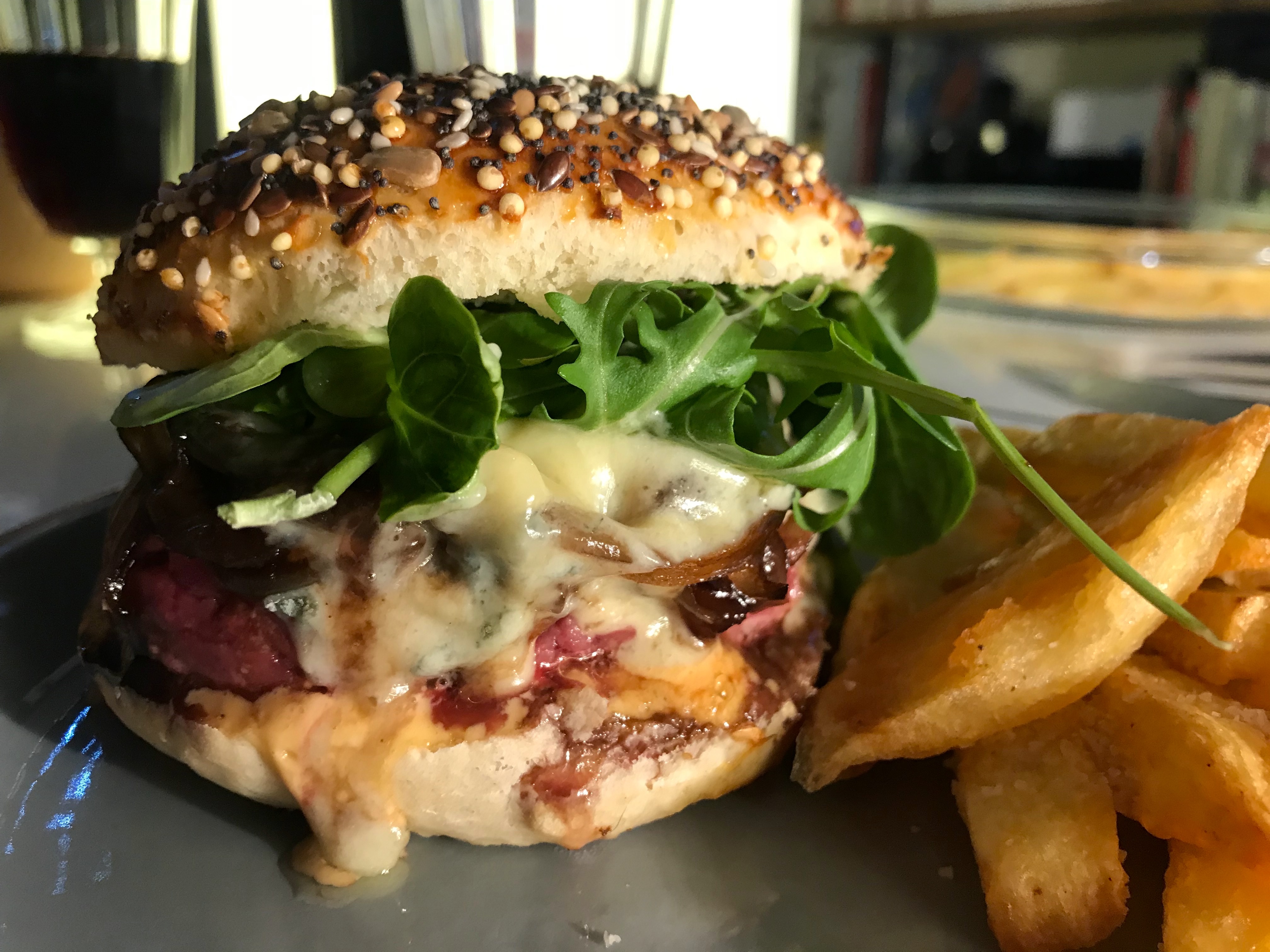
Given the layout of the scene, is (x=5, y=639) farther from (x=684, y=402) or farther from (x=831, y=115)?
(x=831, y=115)

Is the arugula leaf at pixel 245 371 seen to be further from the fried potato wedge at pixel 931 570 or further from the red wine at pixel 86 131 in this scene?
the red wine at pixel 86 131

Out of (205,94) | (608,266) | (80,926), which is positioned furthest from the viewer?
(205,94)

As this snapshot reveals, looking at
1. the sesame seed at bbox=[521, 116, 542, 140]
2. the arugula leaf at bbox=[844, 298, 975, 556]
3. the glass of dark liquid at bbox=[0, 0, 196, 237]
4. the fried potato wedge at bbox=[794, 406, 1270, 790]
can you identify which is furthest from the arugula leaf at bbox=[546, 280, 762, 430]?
the glass of dark liquid at bbox=[0, 0, 196, 237]

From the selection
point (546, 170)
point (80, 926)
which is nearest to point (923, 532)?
point (546, 170)

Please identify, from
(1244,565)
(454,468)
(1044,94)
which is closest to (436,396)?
(454,468)

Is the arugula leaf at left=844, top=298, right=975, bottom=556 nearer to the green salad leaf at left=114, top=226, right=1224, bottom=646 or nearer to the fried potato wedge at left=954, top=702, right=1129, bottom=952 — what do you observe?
the green salad leaf at left=114, top=226, right=1224, bottom=646

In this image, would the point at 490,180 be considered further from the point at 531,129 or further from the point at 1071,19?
the point at 1071,19
